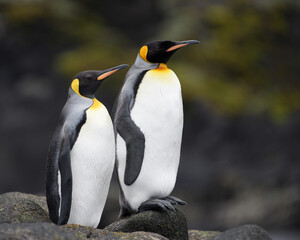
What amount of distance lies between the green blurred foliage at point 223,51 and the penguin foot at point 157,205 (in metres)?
5.75

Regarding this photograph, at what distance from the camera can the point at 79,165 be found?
11.0 feet

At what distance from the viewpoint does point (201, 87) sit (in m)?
9.20

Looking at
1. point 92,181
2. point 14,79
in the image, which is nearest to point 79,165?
point 92,181

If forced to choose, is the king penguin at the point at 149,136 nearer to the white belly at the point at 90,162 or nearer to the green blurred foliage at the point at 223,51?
the white belly at the point at 90,162

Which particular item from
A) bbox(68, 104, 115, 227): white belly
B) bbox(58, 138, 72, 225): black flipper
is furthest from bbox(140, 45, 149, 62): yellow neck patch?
bbox(58, 138, 72, 225): black flipper

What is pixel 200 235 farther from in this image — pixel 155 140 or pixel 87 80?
pixel 87 80

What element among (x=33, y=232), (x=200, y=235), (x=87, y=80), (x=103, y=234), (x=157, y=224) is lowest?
(x=200, y=235)

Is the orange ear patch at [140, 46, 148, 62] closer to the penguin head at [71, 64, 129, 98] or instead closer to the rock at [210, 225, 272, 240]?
the penguin head at [71, 64, 129, 98]

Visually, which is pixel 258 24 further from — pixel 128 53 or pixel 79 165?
pixel 79 165

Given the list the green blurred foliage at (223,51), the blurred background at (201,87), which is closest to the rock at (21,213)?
the blurred background at (201,87)

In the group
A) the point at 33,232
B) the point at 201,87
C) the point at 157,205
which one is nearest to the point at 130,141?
the point at 157,205

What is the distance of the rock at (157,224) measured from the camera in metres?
3.33

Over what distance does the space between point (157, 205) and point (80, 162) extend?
56 cm

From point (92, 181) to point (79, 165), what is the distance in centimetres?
13
